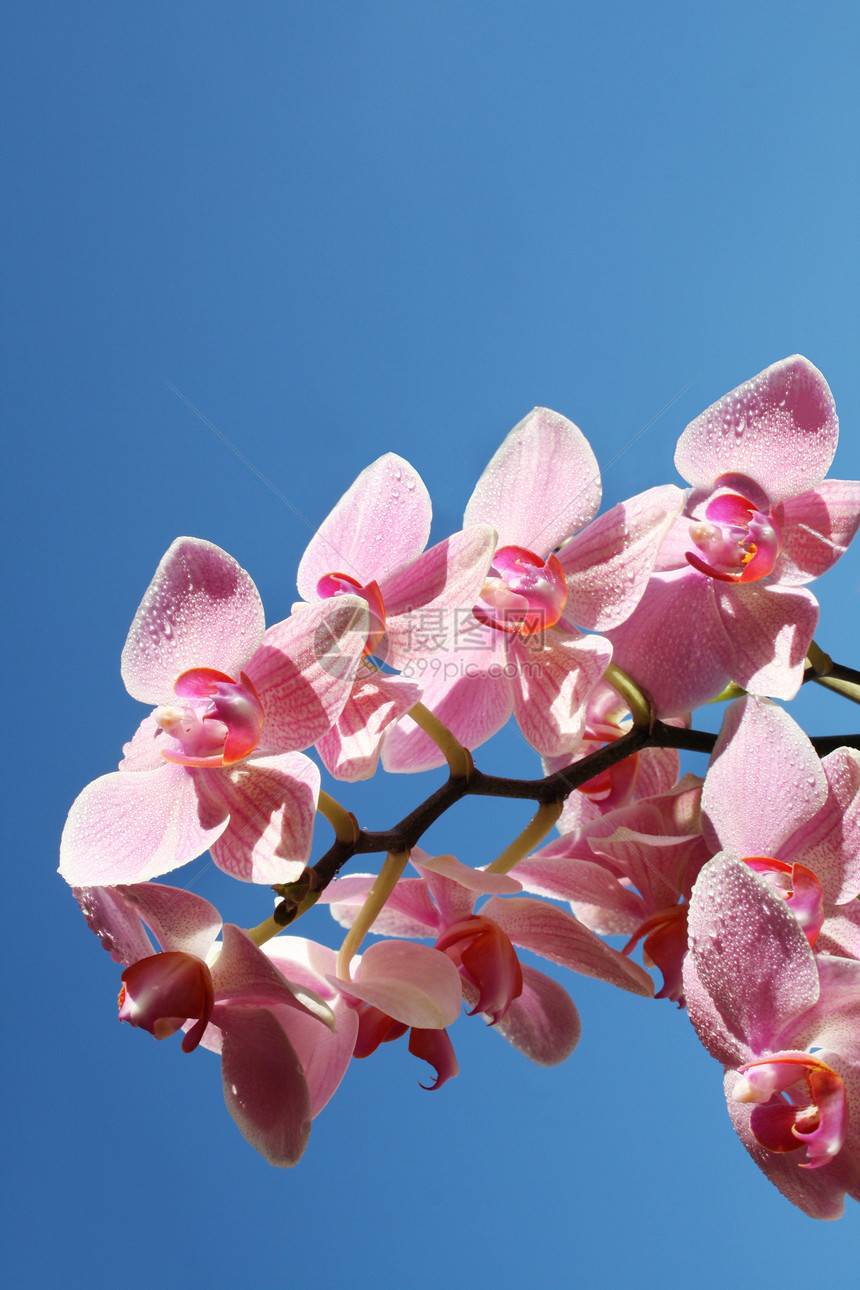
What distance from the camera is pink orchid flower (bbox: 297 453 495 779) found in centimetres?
45

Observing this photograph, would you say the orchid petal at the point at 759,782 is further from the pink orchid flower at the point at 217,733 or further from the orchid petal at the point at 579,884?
the pink orchid flower at the point at 217,733

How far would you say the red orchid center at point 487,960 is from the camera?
0.48 metres

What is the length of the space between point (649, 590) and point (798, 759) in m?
0.12

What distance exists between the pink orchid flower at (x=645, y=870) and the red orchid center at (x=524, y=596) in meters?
0.11

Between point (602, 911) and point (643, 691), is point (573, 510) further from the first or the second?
point (602, 911)

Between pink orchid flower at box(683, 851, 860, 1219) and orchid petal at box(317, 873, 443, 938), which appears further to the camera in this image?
orchid petal at box(317, 873, 443, 938)

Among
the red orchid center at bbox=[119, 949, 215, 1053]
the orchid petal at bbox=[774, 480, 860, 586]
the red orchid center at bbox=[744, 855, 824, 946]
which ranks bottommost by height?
the red orchid center at bbox=[744, 855, 824, 946]

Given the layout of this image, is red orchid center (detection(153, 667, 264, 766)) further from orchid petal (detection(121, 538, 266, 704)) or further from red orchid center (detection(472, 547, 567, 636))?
red orchid center (detection(472, 547, 567, 636))

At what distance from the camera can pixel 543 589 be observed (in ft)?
1.52

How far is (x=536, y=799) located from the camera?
490 mm

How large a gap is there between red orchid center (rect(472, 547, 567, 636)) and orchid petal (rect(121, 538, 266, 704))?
0.11 metres

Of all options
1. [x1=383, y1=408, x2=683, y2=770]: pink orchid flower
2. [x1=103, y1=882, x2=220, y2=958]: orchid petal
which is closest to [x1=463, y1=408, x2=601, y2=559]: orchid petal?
[x1=383, y1=408, x2=683, y2=770]: pink orchid flower

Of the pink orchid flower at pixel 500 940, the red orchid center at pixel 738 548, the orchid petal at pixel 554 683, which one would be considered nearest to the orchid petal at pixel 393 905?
the pink orchid flower at pixel 500 940

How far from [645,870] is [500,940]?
0.09 meters
